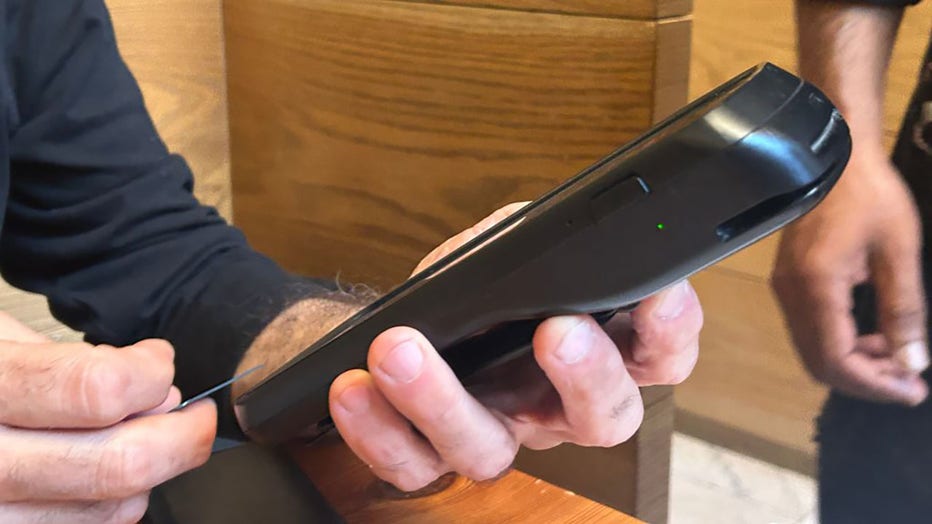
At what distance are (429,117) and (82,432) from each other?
1.37 feet

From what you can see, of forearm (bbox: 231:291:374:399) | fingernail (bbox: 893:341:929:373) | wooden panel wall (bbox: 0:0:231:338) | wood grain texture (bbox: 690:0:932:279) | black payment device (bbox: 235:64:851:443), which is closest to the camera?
black payment device (bbox: 235:64:851:443)

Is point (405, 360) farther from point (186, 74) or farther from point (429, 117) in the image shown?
point (186, 74)

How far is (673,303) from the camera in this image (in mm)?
314

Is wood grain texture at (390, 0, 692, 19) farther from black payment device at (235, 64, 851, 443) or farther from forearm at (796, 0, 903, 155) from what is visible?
black payment device at (235, 64, 851, 443)

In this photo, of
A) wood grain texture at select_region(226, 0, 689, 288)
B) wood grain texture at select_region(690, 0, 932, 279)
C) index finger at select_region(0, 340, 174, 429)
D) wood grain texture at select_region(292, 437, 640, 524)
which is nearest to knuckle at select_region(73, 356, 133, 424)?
index finger at select_region(0, 340, 174, 429)

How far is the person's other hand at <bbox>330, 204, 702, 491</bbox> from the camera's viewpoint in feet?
0.95

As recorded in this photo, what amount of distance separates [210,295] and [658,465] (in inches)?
13.0

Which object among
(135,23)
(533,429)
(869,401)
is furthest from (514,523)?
(135,23)

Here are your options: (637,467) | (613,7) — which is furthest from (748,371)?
(613,7)

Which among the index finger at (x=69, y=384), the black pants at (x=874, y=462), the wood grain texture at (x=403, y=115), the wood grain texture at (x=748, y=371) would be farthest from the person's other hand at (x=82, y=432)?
the wood grain texture at (x=748, y=371)

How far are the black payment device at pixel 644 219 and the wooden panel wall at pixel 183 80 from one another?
1.97 feet

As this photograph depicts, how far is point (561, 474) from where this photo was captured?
25.8 inches

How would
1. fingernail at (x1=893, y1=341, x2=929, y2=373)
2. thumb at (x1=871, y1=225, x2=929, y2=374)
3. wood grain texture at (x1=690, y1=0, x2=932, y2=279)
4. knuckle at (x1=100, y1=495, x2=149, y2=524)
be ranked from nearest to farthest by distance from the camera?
knuckle at (x1=100, y1=495, x2=149, y2=524), thumb at (x1=871, y1=225, x2=929, y2=374), fingernail at (x1=893, y1=341, x2=929, y2=373), wood grain texture at (x1=690, y1=0, x2=932, y2=279)

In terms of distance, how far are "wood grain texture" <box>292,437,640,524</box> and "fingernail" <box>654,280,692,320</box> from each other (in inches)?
3.8
